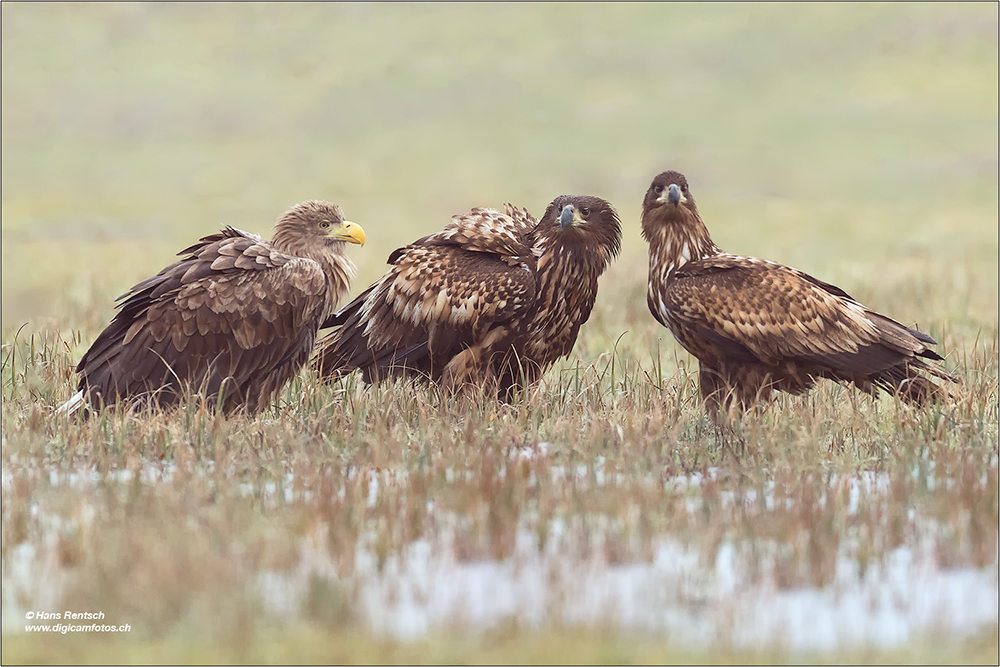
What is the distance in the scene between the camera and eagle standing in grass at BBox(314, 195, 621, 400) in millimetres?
7914

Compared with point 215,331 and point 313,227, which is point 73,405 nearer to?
point 215,331

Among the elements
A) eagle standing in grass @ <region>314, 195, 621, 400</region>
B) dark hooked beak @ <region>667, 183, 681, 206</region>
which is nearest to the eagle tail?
eagle standing in grass @ <region>314, 195, 621, 400</region>

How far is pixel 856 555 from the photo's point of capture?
510cm

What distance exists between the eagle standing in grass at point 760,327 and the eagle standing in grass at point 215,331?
2310mm

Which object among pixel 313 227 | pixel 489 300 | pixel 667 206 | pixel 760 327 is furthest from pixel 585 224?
pixel 313 227

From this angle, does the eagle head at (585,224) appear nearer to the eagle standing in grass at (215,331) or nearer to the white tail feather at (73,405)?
the eagle standing in grass at (215,331)

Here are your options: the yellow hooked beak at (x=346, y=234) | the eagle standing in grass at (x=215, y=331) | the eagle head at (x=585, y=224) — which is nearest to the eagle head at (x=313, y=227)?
the yellow hooked beak at (x=346, y=234)

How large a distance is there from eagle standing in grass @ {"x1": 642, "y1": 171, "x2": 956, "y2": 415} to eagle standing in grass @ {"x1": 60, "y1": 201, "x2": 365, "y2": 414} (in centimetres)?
231

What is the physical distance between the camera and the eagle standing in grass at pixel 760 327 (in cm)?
753

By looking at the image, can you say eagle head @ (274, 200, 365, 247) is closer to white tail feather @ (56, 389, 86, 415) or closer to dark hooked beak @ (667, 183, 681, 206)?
white tail feather @ (56, 389, 86, 415)

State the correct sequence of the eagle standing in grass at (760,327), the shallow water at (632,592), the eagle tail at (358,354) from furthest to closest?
the eagle tail at (358,354) → the eagle standing in grass at (760,327) → the shallow water at (632,592)

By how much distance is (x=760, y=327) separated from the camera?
24.6 feet

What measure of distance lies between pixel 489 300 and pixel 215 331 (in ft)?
5.75

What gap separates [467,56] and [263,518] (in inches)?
1964
